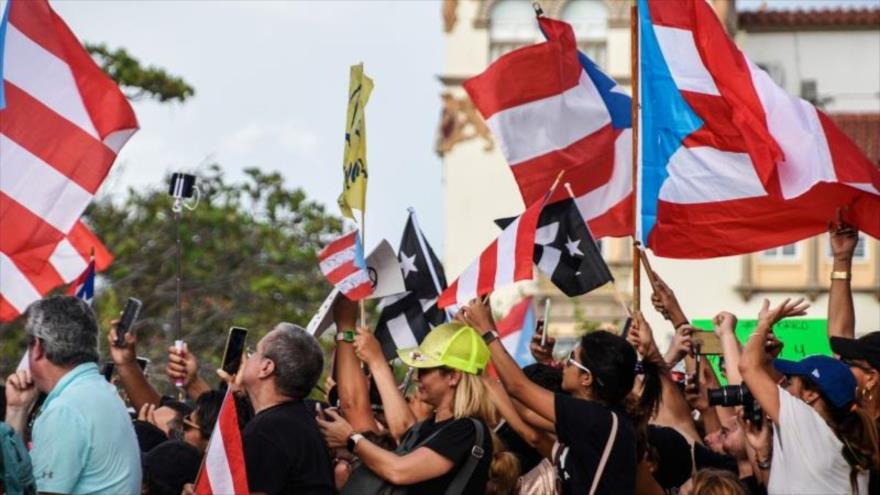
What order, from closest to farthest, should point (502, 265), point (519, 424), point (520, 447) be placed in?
1. point (519, 424)
2. point (520, 447)
3. point (502, 265)

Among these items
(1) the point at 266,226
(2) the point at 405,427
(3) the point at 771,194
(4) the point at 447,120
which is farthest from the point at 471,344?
(4) the point at 447,120

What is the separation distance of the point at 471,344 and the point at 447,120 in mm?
41695

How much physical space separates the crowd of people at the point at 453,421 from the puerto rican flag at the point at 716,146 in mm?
2494

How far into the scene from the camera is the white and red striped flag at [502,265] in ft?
35.4

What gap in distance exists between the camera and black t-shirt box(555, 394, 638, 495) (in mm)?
9125

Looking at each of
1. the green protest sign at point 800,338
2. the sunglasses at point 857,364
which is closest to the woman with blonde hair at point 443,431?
the sunglasses at point 857,364

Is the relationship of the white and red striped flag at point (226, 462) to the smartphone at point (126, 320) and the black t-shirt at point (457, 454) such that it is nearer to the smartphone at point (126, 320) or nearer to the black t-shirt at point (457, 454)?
the black t-shirt at point (457, 454)

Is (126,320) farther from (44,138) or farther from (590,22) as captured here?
(590,22)

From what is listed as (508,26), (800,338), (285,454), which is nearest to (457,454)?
(285,454)

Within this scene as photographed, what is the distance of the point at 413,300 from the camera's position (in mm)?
12594

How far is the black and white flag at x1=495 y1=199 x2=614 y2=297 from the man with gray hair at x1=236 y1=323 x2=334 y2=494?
2.62 meters

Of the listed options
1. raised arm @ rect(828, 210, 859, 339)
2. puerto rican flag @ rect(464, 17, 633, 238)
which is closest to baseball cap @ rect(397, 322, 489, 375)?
raised arm @ rect(828, 210, 859, 339)

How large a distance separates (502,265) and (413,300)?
1.81 meters

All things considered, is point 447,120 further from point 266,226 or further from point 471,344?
point 471,344
